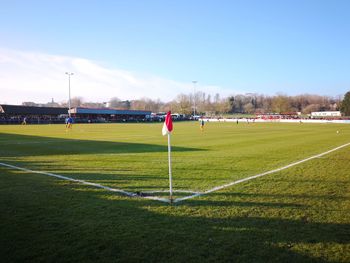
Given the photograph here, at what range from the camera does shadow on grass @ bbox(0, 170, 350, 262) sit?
4626 mm

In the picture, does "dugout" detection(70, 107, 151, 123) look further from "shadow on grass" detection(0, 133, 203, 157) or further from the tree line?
"shadow on grass" detection(0, 133, 203, 157)

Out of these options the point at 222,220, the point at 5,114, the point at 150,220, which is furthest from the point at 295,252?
the point at 5,114

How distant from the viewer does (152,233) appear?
543cm

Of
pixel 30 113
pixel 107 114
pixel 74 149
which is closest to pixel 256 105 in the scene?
pixel 107 114

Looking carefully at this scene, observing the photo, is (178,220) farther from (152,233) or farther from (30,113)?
(30,113)

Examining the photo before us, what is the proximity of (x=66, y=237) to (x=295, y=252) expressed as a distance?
3.76 meters

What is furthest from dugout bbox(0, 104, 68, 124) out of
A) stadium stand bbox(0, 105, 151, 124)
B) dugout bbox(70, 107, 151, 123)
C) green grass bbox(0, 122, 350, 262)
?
green grass bbox(0, 122, 350, 262)

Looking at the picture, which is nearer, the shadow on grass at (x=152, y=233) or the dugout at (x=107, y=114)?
the shadow on grass at (x=152, y=233)

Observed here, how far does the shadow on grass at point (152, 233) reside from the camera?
15.2 feet

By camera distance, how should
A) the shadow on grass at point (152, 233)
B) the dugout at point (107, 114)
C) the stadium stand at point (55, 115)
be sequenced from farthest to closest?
the dugout at point (107, 114) < the stadium stand at point (55, 115) < the shadow on grass at point (152, 233)

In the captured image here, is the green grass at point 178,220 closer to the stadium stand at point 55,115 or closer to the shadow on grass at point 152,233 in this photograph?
the shadow on grass at point 152,233

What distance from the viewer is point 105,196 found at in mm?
7832

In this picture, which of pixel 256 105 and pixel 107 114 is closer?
pixel 107 114

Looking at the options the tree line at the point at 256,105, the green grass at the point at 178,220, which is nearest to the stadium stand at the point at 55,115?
the tree line at the point at 256,105
